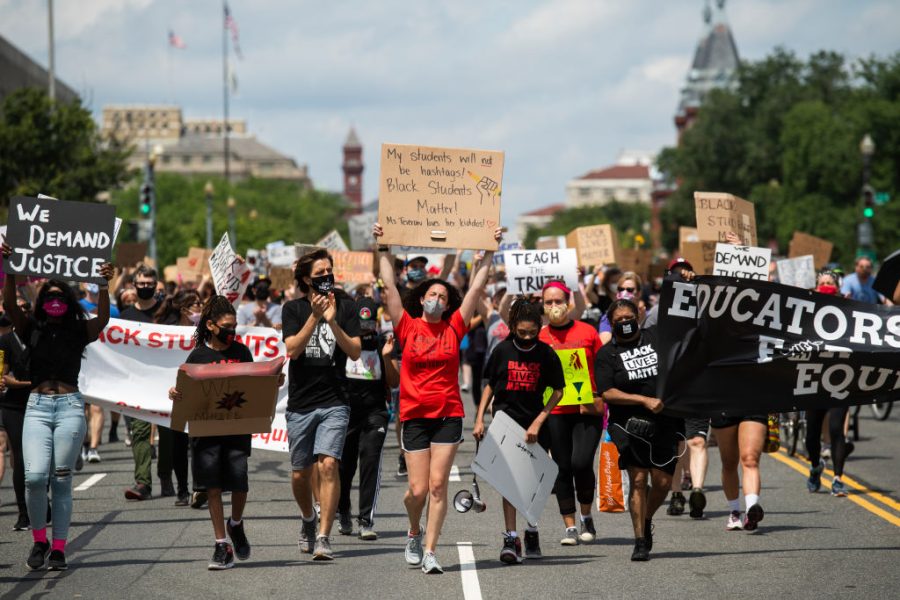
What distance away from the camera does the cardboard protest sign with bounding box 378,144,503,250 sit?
428 inches

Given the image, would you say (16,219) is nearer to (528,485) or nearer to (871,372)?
(528,485)

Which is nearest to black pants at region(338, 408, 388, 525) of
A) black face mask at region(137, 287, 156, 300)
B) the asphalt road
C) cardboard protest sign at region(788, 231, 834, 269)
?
the asphalt road

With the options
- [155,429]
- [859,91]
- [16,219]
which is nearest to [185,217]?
[859,91]

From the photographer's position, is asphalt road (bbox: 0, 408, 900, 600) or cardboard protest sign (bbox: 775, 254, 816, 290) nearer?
asphalt road (bbox: 0, 408, 900, 600)

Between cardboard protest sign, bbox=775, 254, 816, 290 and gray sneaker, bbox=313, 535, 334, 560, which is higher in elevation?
cardboard protest sign, bbox=775, 254, 816, 290

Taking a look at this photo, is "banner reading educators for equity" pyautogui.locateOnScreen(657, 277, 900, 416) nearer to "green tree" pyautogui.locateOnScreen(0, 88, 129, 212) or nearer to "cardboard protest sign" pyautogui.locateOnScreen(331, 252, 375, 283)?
"cardboard protest sign" pyautogui.locateOnScreen(331, 252, 375, 283)

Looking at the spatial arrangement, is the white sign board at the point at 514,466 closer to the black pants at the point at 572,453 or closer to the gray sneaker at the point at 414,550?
the black pants at the point at 572,453

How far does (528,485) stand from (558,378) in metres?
0.75

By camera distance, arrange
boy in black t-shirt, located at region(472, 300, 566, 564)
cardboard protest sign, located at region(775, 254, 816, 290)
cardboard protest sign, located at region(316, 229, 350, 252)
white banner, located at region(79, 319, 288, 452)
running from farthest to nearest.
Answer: cardboard protest sign, located at region(316, 229, 350, 252), cardboard protest sign, located at region(775, 254, 816, 290), white banner, located at region(79, 319, 288, 452), boy in black t-shirt, located at region(472, 300, 566, 564)

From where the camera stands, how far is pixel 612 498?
1144 centimetres

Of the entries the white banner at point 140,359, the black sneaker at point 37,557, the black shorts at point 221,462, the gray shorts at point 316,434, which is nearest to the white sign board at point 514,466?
the gray shorts at point 316,434

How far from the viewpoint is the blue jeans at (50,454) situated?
10.1 meters

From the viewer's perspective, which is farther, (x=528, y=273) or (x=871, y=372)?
(x=528, y=273)

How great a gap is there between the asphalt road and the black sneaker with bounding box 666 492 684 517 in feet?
0.41
